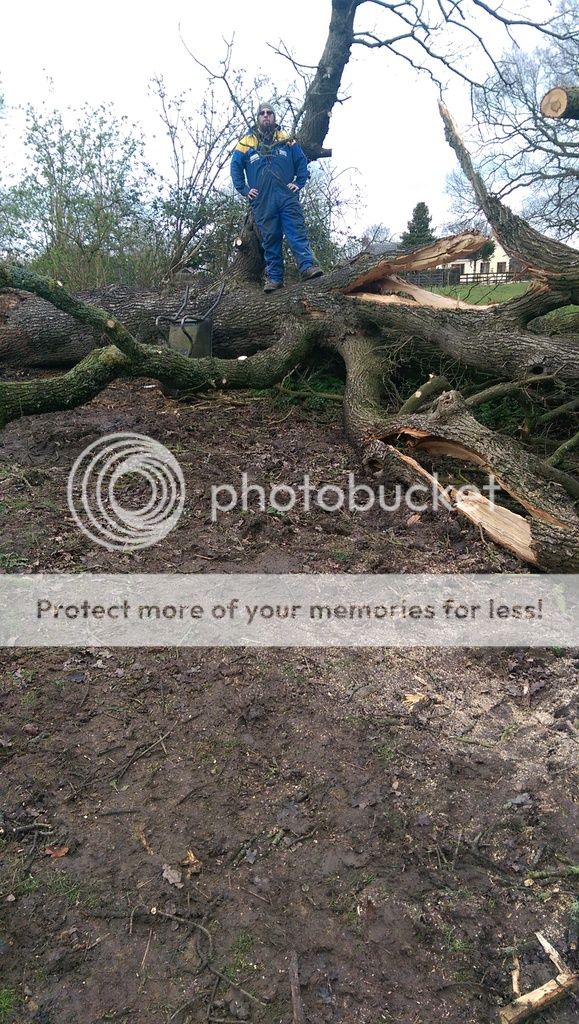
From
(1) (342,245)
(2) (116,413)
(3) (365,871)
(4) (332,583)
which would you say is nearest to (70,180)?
(1) (342,245)

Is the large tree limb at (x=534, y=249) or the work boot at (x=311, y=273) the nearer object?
the large tree limb at (x=534, y=249)

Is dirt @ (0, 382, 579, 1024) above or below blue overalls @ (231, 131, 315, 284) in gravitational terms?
below

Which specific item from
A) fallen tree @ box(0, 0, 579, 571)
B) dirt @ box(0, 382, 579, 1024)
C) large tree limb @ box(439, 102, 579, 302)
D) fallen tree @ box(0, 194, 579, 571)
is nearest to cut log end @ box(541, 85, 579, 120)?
fallen tree @ box(0, 0, 579, 571)

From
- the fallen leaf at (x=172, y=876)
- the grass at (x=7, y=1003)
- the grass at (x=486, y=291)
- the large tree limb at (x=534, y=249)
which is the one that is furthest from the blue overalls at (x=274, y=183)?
the grass at (x=7, y=1003)

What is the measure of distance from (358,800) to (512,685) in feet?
3.68

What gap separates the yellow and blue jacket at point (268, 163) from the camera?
6.36 m

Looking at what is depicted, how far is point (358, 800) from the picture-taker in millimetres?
2449

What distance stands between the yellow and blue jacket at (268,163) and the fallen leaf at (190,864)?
6.22 meters

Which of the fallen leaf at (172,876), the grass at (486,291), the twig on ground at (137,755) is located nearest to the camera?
the fallen leaf at (172,876)

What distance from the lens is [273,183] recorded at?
6.50 metres

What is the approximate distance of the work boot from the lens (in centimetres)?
665

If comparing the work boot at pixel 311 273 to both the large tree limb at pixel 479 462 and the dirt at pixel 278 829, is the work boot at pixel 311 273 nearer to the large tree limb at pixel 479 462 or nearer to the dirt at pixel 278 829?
the large tree limb at pixel 479 462

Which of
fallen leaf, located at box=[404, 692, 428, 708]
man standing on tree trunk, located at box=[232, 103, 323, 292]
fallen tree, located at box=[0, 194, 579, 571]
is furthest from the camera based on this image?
man standing on tree trunk, located at box=[232, 103, 323, 292]

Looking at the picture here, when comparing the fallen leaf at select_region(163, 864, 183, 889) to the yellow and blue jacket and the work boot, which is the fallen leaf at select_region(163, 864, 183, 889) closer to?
the work boot
